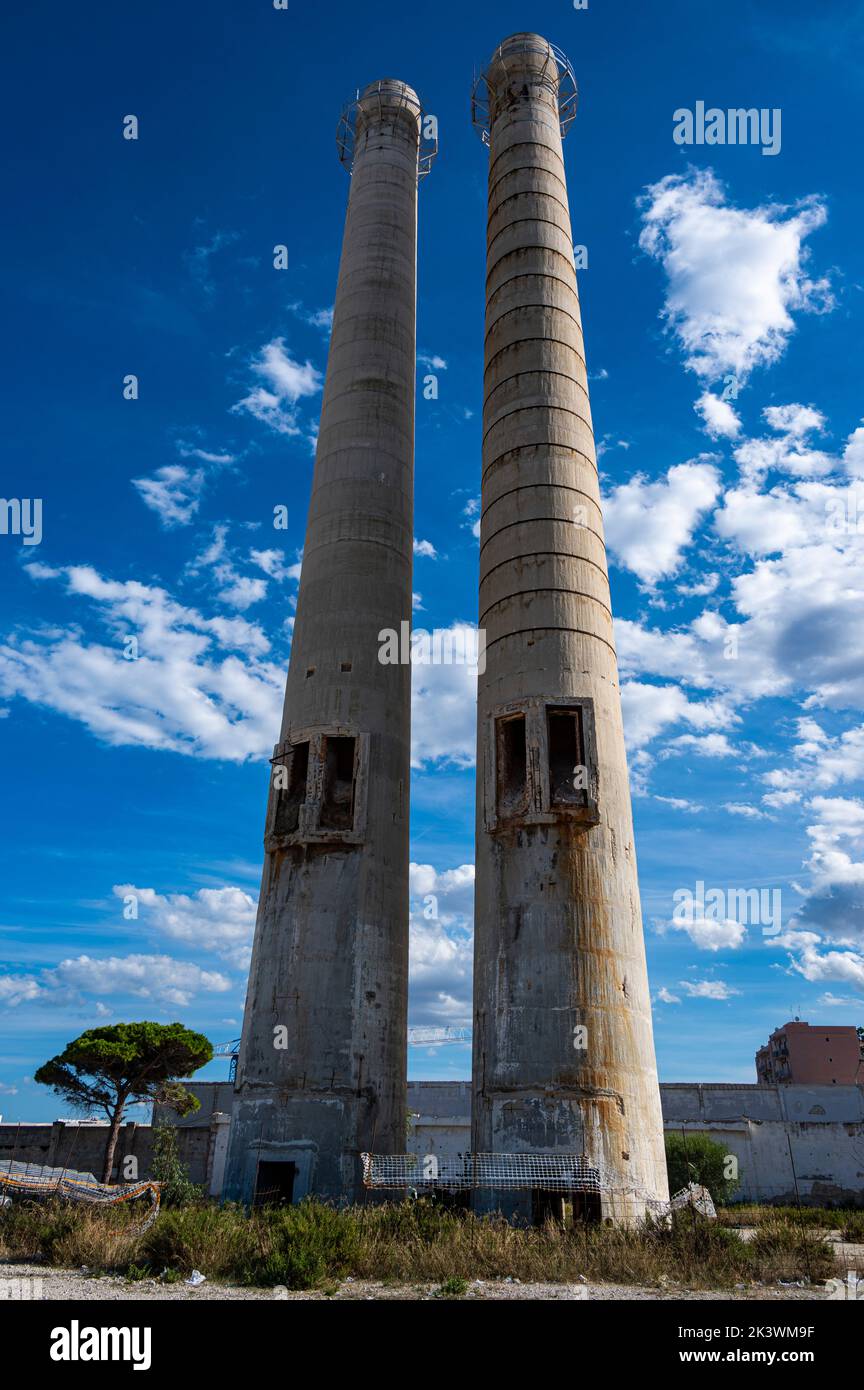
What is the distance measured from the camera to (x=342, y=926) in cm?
1969

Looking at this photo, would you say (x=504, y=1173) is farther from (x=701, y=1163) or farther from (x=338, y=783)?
(x=701, y=1163)

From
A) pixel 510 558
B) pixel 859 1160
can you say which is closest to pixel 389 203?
pixel 510 558

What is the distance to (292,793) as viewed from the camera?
2141 centimetres

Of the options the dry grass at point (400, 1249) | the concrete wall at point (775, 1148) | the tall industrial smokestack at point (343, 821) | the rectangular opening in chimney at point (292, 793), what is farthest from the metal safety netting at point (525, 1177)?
the concrete wall at point (775, 1148)

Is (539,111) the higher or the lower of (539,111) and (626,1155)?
the higher

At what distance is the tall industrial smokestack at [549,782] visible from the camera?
16375 millimetres

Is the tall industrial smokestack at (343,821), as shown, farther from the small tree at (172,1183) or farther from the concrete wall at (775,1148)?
the concrete wall at (775,1148)

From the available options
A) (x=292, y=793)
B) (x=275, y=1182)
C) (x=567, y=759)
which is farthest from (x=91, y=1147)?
(x=567, y=759)

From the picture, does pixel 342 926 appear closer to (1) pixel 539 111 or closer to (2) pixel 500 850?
(2) pixel 500 850

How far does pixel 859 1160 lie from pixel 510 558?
31.0 m

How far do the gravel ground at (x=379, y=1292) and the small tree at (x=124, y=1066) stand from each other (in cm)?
2633

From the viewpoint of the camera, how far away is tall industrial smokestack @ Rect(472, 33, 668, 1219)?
1638 cm
